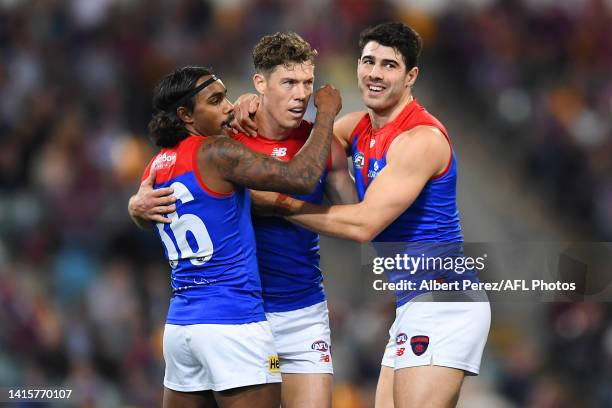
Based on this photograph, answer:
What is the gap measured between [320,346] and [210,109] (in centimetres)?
163

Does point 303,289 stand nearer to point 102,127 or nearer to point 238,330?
point 238,330

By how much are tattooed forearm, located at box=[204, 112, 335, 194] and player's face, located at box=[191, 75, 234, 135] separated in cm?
22

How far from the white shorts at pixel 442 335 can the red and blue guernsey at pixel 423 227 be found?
14 cm

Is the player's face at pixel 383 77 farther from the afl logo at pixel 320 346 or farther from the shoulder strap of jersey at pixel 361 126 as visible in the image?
the afl logo at pixel 320 346

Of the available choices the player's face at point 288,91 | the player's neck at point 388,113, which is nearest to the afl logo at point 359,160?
the player's neck at point 388,113

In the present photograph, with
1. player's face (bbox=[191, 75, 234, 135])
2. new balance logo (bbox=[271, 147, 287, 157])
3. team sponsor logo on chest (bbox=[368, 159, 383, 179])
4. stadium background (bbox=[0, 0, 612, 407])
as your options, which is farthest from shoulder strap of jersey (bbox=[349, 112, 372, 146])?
stadium background (bbox=[0, 0, 612, 407])

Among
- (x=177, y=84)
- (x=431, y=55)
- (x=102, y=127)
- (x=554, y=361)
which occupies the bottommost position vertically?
(x=554, y=361)

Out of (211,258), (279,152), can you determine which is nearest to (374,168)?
(279,152)

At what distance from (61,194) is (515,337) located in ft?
16.5

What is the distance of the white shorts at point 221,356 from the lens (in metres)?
4.72

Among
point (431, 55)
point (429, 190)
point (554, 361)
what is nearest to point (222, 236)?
point (429, 190)

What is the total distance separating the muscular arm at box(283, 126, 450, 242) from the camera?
16.5ft

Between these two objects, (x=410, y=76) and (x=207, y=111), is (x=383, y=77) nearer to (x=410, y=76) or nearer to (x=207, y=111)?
(x=410, y=76)

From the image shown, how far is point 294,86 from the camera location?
5.38m
